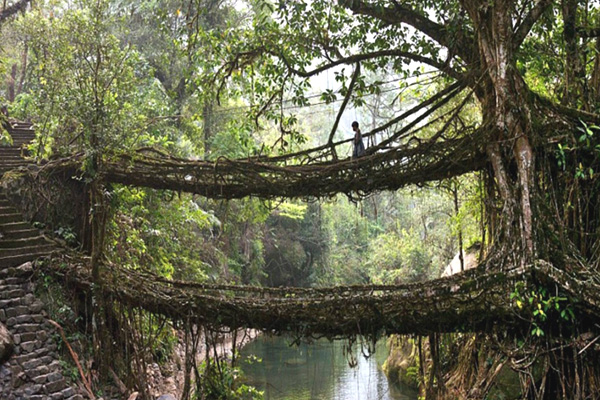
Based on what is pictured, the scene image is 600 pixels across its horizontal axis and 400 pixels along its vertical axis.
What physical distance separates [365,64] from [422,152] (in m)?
2.49

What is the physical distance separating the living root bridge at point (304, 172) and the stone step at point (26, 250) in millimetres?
1772

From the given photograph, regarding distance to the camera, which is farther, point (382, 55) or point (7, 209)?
point (7, 209)

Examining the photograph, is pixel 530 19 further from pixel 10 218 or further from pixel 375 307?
pixel 10 218

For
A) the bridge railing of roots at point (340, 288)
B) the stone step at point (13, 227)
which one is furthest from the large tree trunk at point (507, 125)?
the stone step at point (13, 227)

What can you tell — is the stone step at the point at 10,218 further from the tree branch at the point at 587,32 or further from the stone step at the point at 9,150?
the tree branch at the point at 587,32

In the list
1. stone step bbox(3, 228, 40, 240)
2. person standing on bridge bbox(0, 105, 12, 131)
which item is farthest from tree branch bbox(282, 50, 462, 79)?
stone step bbox(3, 228, 40, 240)

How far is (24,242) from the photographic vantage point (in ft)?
23.8

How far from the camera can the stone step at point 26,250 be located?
23.0 ft

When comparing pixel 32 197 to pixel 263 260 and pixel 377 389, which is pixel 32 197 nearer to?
pixel 377 389

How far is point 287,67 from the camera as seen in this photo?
681 cm

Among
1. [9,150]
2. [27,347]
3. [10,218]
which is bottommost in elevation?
[27,347]

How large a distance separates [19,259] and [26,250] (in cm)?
18

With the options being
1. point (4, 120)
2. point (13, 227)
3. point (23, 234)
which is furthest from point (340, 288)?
point (13, 227)

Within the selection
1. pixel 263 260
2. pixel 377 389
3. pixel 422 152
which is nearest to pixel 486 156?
pixel 422 152
